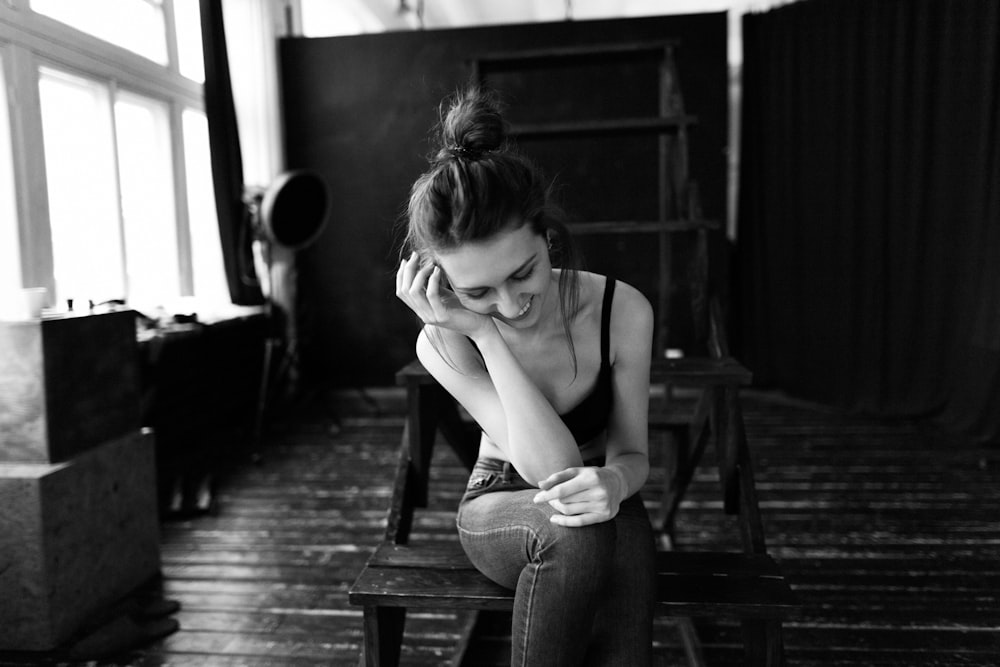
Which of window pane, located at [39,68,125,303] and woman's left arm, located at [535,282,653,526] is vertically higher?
window pane, located at [39,68,125,303]

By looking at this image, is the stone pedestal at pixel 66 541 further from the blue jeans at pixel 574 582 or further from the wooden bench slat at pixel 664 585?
the blue jeans at pixel 574 582

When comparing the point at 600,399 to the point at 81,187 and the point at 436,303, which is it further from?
the point at 81,187

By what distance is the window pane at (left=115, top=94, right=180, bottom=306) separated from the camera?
334 cm

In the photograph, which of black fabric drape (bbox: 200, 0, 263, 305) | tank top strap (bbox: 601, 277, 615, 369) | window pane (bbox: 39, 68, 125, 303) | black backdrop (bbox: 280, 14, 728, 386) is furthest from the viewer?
black backdrop (bbox: 280, 14, 728, 386)

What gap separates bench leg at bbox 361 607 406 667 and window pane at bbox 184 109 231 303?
118 inches

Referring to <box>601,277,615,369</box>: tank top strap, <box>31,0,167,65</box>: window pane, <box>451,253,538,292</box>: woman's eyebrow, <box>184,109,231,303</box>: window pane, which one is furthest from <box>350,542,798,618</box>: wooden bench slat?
<box>184,109,231,303</box>: window pane

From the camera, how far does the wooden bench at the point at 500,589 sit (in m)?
1.25

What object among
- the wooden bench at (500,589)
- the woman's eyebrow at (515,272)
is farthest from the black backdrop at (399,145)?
the woman's eyebrow at (515,272)

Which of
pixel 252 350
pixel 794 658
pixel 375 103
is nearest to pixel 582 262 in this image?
pixel 794 658

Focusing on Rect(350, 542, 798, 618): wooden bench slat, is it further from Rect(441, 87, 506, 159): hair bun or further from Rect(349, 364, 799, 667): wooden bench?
Rect(441, 87, 506, 159): hair bun

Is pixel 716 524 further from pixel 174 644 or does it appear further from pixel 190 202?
pixel 190 202

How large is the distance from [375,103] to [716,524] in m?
3.36

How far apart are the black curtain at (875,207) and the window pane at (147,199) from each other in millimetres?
3261

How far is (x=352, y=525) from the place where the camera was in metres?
2.62
